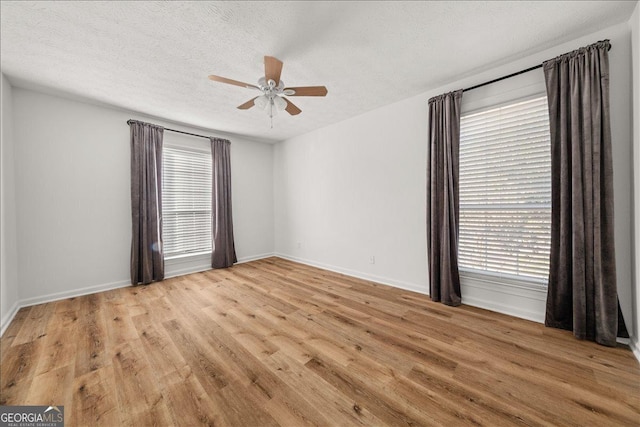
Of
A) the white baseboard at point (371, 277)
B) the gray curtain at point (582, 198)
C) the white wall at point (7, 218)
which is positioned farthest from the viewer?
the white baseboard at point (371, 277)

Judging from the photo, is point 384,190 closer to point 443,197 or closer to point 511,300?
point 443,197

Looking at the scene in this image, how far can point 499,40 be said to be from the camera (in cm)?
212

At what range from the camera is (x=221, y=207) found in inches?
181

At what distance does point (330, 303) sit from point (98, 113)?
4.25 metres

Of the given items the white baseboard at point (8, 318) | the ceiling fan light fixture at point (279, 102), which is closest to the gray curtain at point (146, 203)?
the white baseboard at point (8, 318)

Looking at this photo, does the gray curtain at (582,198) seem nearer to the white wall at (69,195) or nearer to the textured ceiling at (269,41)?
the textured ceiling at (269,41)

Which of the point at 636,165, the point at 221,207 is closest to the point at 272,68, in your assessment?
the point at 636,165

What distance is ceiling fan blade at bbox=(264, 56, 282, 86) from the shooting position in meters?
1.97

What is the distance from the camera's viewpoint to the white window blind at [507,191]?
2320 millimetres

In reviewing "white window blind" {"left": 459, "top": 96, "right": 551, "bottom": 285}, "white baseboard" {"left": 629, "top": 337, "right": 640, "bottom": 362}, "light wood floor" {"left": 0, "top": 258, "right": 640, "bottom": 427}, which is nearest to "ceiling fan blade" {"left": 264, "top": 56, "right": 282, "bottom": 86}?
"white window blind" {"left": 459, "top": 96, "right": 551, "bottom": 285}

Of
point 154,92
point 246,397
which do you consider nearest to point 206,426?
point 246,397

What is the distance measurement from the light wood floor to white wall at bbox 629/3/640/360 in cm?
26

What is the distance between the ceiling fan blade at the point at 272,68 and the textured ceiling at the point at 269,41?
0.75ft

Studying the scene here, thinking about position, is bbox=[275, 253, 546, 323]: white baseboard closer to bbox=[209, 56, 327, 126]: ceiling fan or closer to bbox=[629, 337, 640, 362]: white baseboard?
bbox=[629, 337, 640, 362]: white baseboard
